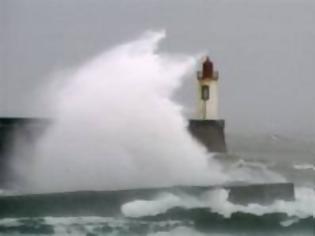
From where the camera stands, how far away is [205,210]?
13.7ft

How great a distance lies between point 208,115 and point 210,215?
1.04m

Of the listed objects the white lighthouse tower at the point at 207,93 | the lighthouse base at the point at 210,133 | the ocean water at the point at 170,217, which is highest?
the white lighthouse tower at the point at 207,93

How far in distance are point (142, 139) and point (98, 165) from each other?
0.37 meters

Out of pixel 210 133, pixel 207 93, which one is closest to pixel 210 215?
pixel 210 133

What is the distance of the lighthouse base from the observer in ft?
15.3

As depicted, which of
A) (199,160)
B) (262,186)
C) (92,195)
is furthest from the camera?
(199,160)

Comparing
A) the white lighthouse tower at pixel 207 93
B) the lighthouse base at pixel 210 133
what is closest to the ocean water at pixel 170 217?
the lighthouse base at pixel 210 133

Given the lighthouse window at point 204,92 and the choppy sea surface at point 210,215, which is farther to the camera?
the lighthouse window at point 204,92

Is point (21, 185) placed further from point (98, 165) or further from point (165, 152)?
point (165, 152)

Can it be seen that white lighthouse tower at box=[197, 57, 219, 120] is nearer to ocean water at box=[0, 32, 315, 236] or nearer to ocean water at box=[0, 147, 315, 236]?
ocean water at box=[0, 32, 315, 236]

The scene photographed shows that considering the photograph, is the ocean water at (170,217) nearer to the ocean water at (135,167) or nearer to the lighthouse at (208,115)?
the ocean water at (135,167)

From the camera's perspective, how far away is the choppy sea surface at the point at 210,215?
400cm

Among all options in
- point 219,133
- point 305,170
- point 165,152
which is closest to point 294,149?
point 305,170

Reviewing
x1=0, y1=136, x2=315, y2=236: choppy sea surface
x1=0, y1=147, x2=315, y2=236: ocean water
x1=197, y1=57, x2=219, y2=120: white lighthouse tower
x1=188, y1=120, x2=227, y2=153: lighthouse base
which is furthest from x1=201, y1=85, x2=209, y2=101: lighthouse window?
x1=0, y1=147, x2=315, y2=236: ocean water
